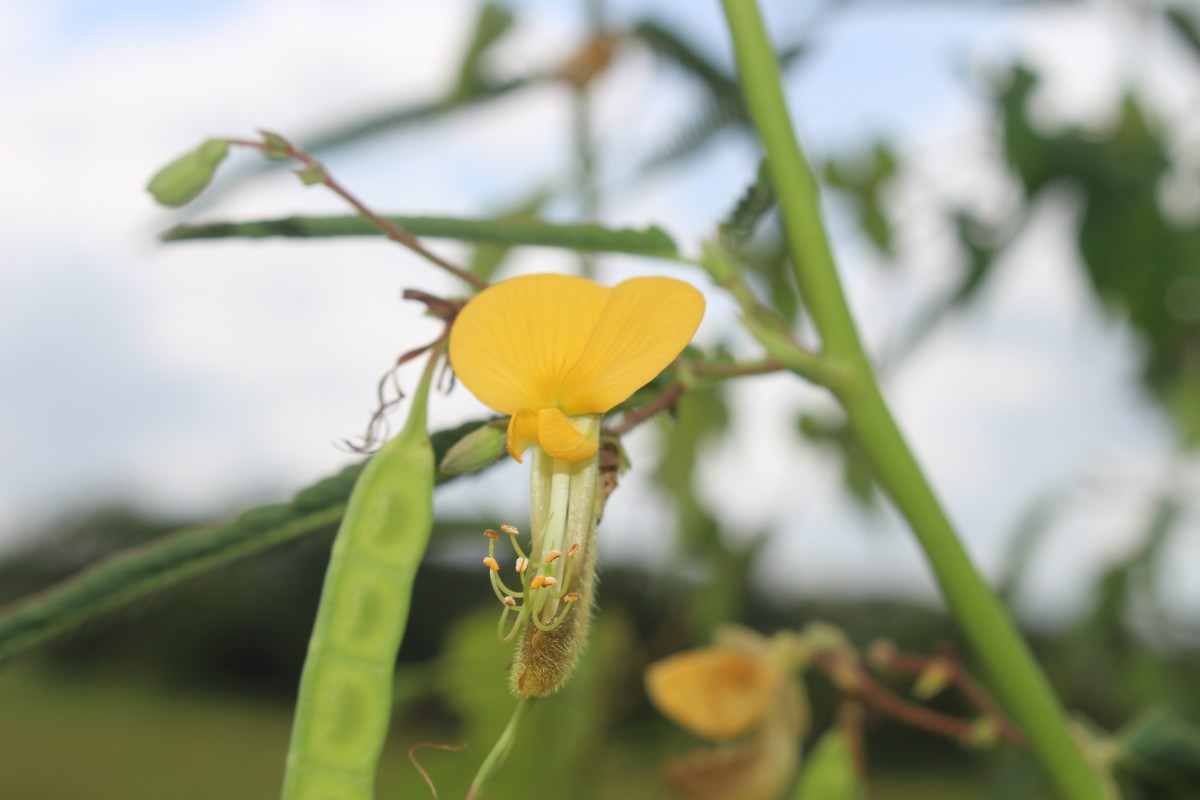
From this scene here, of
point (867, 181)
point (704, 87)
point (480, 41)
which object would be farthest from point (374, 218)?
point (867, 181)

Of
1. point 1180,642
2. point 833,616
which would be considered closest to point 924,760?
point 833,616

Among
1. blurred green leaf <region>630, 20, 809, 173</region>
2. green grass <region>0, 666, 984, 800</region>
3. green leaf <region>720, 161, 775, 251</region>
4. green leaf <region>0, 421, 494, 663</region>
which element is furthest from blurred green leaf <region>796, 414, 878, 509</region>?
green grass <region>0, 666, 984, 800</region>

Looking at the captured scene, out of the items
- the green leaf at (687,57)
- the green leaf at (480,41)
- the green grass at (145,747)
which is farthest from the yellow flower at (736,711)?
the green grass at (145,747)

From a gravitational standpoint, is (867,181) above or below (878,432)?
above

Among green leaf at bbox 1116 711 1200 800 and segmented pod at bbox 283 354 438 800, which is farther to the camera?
green leaf at bbox 1116 711 1200 800

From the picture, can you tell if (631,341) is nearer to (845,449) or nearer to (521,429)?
(521,429)

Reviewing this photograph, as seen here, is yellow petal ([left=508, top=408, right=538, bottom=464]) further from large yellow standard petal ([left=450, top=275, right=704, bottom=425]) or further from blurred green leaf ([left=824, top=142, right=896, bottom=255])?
blurred green leaf ([left=824, top=142, right=896, bottom=255])
